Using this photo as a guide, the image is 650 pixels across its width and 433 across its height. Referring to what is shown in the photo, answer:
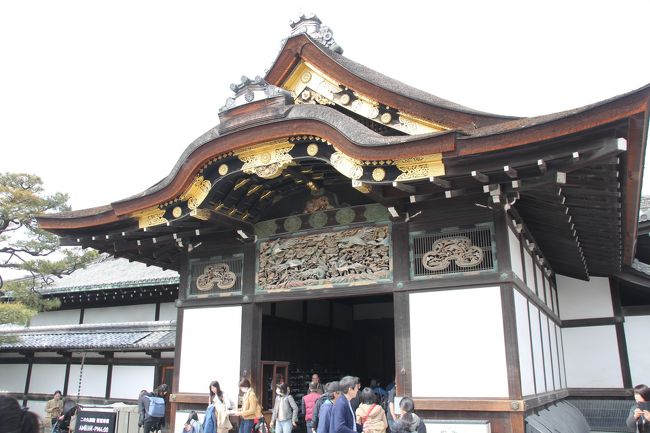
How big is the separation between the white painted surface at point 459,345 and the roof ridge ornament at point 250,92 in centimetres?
418

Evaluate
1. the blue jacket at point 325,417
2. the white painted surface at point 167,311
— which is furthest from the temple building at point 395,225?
the white painted surface at point 167,311

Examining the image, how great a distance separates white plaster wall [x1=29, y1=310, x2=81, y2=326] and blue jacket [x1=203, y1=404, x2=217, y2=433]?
1067 centimetres

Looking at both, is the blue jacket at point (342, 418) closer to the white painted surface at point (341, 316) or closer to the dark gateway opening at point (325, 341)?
the dark gateway opening at point (325, 341)

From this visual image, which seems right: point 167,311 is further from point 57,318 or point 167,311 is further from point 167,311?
point 57,318

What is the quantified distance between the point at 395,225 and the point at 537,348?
11.9 feet

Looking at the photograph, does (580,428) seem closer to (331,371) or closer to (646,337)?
(646,337)

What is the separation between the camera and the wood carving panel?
31.4ft

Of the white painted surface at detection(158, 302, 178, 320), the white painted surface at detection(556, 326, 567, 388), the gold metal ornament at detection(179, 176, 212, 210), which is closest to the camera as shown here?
the gold metal ornament at detection(179, 176, 212, 210)

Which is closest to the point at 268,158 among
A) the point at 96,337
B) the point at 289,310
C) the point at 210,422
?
the point at 210,422

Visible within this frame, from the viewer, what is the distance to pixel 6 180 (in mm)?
17578

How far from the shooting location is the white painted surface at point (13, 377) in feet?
56.4

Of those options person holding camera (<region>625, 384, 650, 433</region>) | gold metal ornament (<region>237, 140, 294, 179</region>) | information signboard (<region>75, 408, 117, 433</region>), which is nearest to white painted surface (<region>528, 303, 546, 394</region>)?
person holding camera (<region>625, 384, 650, 433</region>)

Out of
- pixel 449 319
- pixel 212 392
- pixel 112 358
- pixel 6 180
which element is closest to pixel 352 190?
pixel 449 319

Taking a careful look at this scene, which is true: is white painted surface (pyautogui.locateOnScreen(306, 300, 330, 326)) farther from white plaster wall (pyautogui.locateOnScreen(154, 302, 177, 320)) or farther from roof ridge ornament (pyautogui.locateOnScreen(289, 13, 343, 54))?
roof ridge ornament (pyautogui.locateOnScreen(289, 13, 343, 54))
